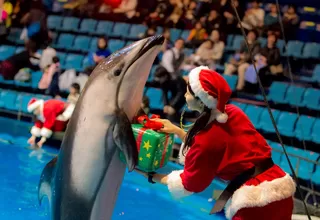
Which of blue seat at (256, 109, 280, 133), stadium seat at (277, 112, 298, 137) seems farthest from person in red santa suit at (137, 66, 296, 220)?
blue seat at (256, 109, 280, 133)

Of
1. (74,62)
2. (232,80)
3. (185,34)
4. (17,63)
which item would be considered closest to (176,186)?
(232,80)

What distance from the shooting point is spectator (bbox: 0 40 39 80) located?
1222 centimetres

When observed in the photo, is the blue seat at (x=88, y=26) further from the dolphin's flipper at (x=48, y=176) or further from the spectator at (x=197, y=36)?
the dolphin's flipper at (x=48, y=176)

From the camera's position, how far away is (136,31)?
12906mm

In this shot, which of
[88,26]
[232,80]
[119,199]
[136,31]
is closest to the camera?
[119,199]

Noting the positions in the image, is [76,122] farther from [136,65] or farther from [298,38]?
[298,38]

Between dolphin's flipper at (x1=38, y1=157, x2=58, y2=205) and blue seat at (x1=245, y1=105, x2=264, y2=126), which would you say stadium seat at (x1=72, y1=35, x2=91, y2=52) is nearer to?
blue seat at (x1=245, y1=105, x2=264, y2=126)

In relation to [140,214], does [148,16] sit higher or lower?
higher

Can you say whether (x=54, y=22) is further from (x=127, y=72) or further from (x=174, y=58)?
(x=127, y=72)

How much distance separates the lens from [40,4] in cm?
1439

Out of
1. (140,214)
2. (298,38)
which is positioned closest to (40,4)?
(298,38)

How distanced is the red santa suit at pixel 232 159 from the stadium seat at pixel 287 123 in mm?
5259

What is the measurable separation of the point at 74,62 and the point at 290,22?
4.72m

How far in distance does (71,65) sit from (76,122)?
8787mm
